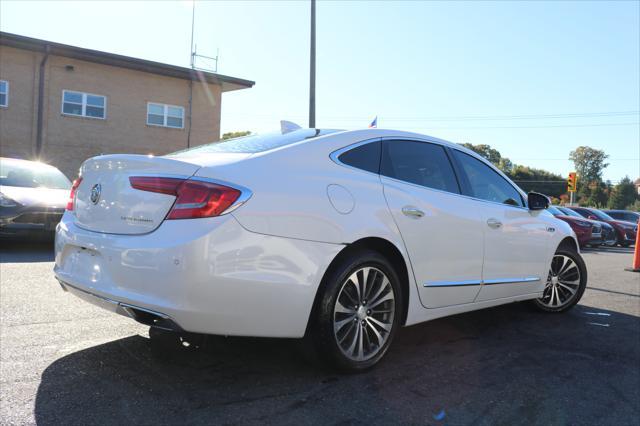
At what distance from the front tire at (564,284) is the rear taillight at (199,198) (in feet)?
12.7

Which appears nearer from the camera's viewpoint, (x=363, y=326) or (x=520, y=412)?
(x=520, y=412)

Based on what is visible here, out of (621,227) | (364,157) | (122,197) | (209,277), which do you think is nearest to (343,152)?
(364,157)

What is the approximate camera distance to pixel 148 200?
2.79m

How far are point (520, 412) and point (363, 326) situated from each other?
3.25 ft

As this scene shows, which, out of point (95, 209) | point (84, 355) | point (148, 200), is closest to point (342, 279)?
point (148, 200)

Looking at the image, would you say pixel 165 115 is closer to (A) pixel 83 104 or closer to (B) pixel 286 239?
(A) pixel 83 104

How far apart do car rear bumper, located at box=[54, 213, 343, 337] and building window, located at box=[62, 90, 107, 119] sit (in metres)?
20.5

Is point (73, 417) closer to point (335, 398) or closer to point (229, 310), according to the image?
point (229, 310)

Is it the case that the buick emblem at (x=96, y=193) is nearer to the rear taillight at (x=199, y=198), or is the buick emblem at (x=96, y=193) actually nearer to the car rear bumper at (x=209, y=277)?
the car rear bumper at (x=209, y=277)

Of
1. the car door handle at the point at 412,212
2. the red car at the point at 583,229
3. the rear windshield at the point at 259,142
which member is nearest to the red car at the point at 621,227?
the red car at the point at 583,229

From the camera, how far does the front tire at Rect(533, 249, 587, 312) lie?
5297 millimetres

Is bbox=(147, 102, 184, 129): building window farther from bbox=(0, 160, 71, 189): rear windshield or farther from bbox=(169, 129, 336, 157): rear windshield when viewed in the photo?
bbox=(169, 129, 336, 157): rear windshield

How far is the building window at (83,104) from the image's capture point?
2091 centimetres

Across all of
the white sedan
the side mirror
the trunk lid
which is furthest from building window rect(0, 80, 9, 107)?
the side mirror
